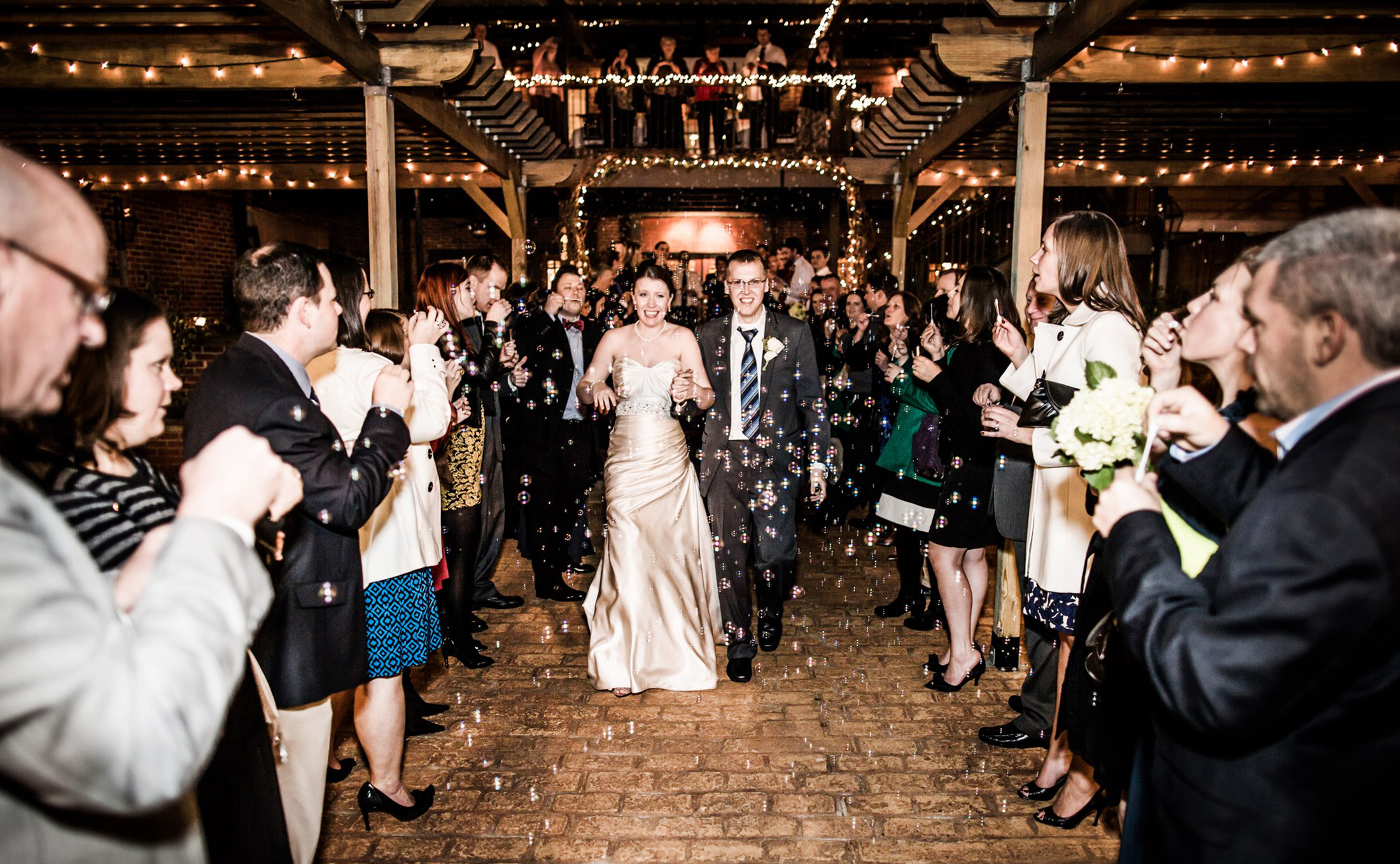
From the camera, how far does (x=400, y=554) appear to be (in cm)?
313

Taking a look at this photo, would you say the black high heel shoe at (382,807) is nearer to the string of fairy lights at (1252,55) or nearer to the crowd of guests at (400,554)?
the crowd of guests at (400,554)

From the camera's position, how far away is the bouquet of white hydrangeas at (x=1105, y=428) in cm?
174

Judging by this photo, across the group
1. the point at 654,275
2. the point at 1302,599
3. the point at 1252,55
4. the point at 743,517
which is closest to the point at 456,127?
the point at 654,275

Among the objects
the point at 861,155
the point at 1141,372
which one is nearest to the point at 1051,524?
the point at 1141,372

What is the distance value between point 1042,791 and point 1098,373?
217 cm

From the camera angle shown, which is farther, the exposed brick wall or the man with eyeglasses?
the exposed brick wall

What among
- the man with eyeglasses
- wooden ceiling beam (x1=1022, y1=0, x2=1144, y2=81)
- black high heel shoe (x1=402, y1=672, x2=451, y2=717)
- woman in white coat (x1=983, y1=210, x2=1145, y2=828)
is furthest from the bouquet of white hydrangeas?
black high heel shoe (x1=402, y1=672, x2=451, y2=717)

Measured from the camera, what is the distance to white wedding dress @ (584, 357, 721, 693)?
14.2 ft

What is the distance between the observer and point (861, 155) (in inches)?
472

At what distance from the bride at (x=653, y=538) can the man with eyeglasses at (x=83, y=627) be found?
3134mm

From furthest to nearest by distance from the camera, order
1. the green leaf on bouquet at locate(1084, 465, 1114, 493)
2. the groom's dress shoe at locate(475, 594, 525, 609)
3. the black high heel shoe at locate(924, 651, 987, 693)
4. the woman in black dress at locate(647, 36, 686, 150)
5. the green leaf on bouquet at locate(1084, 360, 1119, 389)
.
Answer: the woman in black dress at locate(647, 36, 686, 150) → the groom's dress shoe at locate(475, 594, 525, 609) → the black high heel shoe at locate(924, 651, 987, 693) → the green leaf on bouquet at locate(1084, 360, 1119, 389) → the green leaf on bouquet at locate(1084, 465, 1114, 493)

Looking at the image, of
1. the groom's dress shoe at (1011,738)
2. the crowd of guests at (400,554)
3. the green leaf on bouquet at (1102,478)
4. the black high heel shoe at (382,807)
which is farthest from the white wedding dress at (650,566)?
the green leaf on bouquet at (1102,478)

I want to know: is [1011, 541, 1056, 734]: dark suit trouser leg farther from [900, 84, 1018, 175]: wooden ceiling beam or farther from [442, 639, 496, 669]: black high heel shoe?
[900, 84, 1018, 175]: wooden ceiling beam

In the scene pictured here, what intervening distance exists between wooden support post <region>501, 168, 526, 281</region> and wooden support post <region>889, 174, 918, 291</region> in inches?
193
